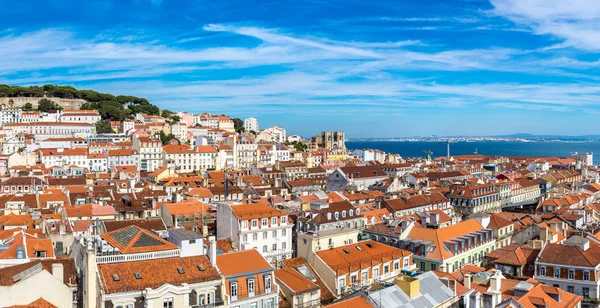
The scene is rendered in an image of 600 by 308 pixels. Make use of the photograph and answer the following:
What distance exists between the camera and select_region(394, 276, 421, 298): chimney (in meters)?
27.2

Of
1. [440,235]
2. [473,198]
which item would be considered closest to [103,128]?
[473,198]

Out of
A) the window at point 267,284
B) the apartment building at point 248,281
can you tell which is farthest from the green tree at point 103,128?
the window at point 267,284

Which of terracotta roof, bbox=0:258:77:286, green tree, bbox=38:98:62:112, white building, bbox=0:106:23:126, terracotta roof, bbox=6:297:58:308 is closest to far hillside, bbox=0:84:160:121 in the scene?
green tree, bbox=38:98:62:112

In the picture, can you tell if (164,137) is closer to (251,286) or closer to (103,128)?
(103,128)

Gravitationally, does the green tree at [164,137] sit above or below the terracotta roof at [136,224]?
above

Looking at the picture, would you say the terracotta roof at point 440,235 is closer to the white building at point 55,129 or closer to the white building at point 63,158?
the white building at point 63,158

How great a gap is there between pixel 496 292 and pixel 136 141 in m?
107

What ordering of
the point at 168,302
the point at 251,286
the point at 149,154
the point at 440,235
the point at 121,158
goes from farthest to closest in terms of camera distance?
1. the point at 149,154
2. the point at 121,158
3. the point at 440,235
4. the point at 251,286
5. the point at 168,302

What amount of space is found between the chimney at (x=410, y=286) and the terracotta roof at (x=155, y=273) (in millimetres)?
9299

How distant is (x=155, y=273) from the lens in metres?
25.2

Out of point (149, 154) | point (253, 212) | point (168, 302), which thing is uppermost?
point (149, 154)

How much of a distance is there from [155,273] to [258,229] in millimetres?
19086

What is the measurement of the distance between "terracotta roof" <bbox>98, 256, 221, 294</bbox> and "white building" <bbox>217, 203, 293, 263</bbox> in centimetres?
1599

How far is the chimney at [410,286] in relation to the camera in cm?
2722
